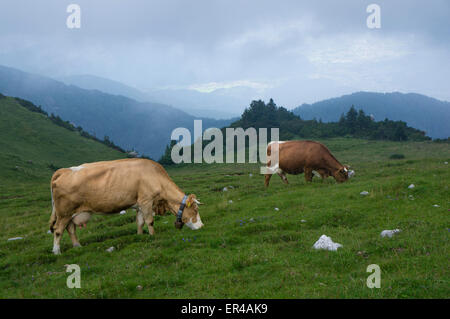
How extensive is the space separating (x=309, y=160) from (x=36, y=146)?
297ft

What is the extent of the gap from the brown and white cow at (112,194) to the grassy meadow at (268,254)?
76cm

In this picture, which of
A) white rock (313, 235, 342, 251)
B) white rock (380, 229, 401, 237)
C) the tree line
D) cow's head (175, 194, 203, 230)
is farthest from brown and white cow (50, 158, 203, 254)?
the tree line

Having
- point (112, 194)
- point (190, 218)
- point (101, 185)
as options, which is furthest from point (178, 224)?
point (101, 185)

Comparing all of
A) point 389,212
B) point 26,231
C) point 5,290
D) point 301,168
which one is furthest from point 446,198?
point 26,231

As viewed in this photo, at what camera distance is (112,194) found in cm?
1138

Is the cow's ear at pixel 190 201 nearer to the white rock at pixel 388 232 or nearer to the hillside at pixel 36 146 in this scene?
the white rock at pixel 388 232

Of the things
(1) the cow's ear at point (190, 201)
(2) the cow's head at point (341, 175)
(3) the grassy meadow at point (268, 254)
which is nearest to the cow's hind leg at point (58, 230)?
(3) the grassy meadow at point (268, 254)

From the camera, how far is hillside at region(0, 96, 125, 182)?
68625 mm

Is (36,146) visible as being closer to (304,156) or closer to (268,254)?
(304,156)

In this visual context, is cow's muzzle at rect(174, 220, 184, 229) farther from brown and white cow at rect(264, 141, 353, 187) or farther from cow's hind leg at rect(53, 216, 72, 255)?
brown and white cow at rect(264, 141, 353, 187)

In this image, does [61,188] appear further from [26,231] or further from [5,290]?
[26,231]

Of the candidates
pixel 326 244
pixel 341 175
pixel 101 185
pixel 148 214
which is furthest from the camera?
pixel 341 175

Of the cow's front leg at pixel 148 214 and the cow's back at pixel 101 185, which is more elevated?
the cow's back at pixel 101 185

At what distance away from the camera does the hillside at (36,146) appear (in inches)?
2702
